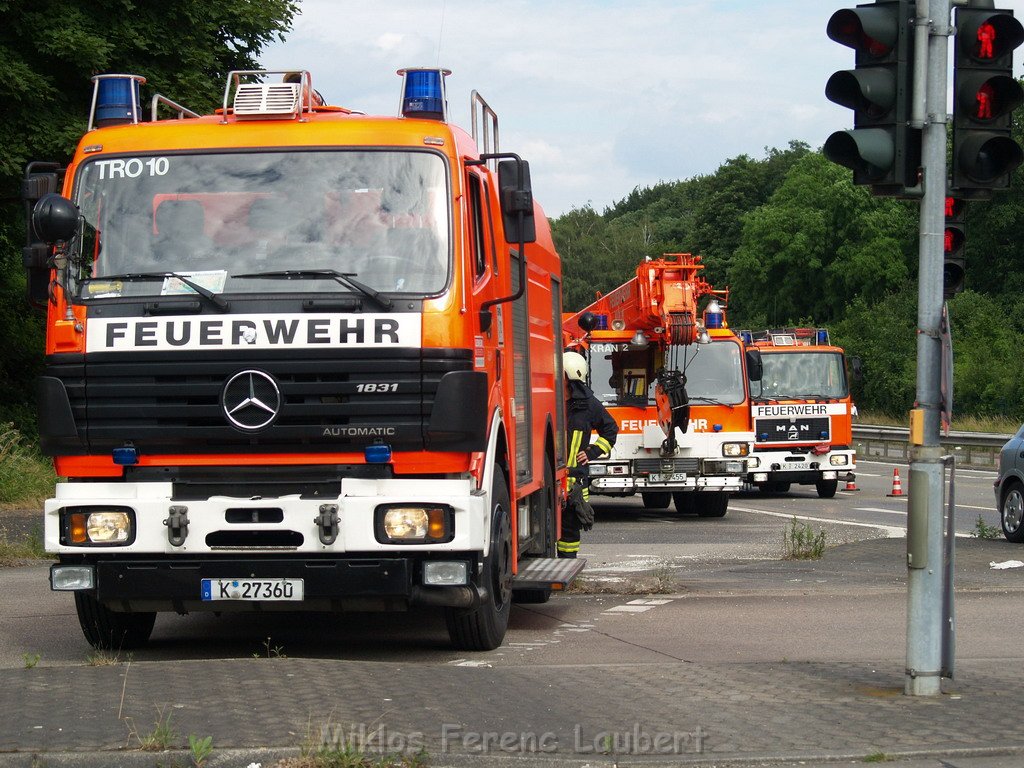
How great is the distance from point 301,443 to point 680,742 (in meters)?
2.86

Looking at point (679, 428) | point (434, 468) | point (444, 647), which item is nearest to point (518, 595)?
point (444, 647)

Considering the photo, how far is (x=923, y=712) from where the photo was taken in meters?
→ 7.13

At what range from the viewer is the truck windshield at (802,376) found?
97.7 feet

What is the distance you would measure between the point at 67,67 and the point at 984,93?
20375 millimetres

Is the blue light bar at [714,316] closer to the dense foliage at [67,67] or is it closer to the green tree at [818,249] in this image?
the dense foliage at [67,67]

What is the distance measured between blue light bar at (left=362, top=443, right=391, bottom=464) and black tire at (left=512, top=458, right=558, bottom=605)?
10.4 feet

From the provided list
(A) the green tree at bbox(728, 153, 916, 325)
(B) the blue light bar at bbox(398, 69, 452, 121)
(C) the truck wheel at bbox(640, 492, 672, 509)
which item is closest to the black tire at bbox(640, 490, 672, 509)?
(C) the truck wheel at bbox(640, 492, 672, 509)

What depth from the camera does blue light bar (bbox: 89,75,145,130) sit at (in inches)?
372

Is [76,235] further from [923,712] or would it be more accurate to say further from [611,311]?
[611,311]

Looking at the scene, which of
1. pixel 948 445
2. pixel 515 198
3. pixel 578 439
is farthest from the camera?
pixel 948 445

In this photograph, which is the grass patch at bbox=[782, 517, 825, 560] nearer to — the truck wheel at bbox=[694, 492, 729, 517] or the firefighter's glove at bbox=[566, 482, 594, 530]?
the firefighter's glove at bbox=[566, 482, 594, 530]

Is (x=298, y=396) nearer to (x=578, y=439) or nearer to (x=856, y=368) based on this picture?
(x=578, y=439)

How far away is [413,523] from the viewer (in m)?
8.31

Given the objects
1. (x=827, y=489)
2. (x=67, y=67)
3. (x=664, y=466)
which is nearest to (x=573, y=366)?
(x=664, y=466)
